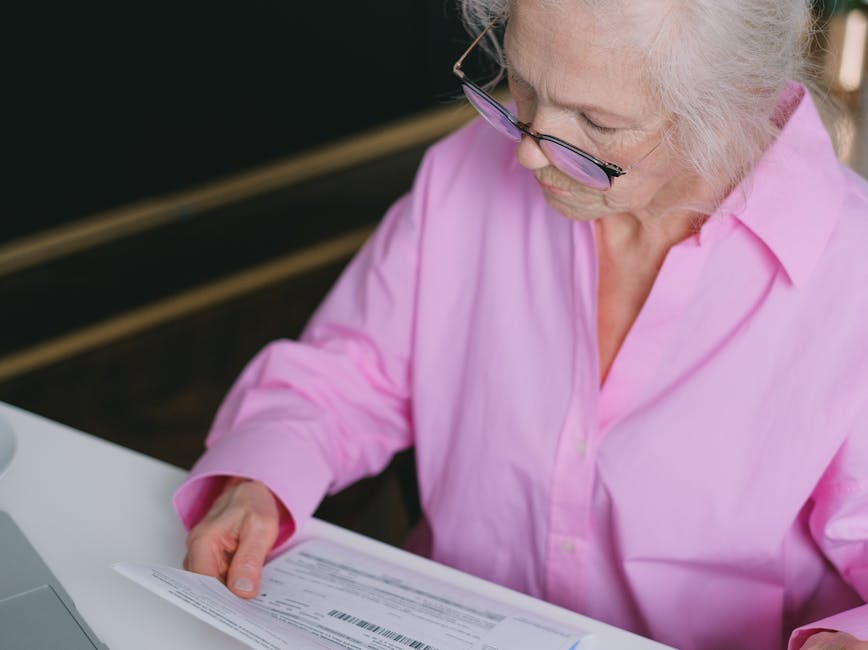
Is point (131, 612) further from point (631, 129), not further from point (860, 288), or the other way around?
point (860, 288)

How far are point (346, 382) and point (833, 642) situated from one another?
693 mm

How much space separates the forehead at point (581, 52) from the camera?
1.13 m

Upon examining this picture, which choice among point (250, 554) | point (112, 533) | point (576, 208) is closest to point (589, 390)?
point (576, 208)

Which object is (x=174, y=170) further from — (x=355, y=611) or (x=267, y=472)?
(x=355, y=611)

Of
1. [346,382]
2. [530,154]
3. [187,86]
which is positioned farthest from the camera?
[187,86]

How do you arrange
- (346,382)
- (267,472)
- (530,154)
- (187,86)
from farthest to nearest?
(187,86), (346,382), (267,472), (530,154)

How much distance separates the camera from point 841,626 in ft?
3.86

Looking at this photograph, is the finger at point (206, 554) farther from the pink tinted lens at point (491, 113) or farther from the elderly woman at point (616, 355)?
the pink tinted lens at point (491, 113)

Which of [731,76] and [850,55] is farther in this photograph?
[850,55]

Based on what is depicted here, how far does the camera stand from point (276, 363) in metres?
1.56

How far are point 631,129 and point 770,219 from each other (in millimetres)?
204

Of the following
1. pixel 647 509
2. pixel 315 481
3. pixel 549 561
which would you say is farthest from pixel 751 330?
pixel 315 481

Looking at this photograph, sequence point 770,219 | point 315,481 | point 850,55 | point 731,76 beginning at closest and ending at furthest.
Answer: point 731,76 → point 770,219 → point 315,481 → point 850,55

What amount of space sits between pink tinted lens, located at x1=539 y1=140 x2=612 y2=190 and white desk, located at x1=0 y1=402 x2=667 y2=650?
1.40 ft
